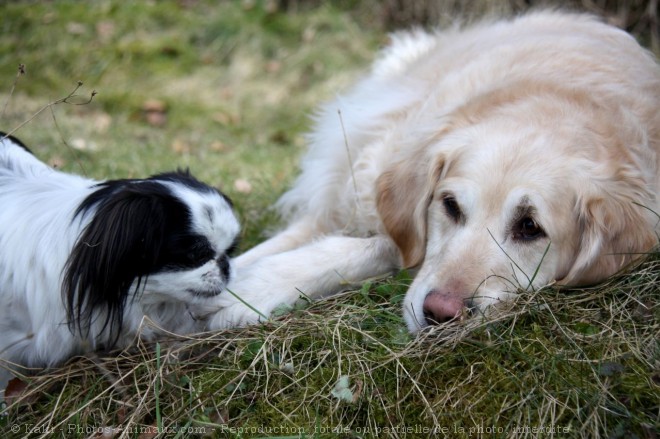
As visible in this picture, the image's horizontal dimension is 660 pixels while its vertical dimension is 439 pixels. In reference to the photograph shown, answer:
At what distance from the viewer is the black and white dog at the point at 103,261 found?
2299 millimetres

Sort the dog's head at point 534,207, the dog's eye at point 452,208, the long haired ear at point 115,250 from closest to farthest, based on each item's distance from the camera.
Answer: the long haired ear at point 115,250 < the dog's head at point 534,207 < the dog's eye at point 452,208

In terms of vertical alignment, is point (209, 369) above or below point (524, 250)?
below

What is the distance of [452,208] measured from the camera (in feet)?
8.86

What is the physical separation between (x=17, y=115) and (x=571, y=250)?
202 inches

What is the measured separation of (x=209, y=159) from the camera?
545cm

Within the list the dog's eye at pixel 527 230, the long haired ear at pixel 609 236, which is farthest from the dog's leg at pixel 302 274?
the long haired ear at pixel 609 236

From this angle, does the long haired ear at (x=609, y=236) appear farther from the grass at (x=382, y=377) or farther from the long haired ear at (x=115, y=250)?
the long haired ear at (x=115, y=250)

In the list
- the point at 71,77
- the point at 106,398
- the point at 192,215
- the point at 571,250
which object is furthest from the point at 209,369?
the point at 71,77

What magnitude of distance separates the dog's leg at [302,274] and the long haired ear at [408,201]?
152mm

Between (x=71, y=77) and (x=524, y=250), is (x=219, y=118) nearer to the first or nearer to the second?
(x=71, y=77)

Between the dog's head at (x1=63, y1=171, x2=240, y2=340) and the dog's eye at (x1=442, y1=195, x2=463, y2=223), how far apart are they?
837mm

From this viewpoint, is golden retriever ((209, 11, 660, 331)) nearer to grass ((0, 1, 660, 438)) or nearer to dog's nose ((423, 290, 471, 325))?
dog's nose ((423, 290, 471, 325))

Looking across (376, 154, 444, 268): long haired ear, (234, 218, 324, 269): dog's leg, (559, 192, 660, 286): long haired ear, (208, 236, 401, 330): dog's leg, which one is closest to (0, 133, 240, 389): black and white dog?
(208, 236, 401, 330): dog's leg

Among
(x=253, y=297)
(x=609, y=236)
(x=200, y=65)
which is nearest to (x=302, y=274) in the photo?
(x=253, y=297)
